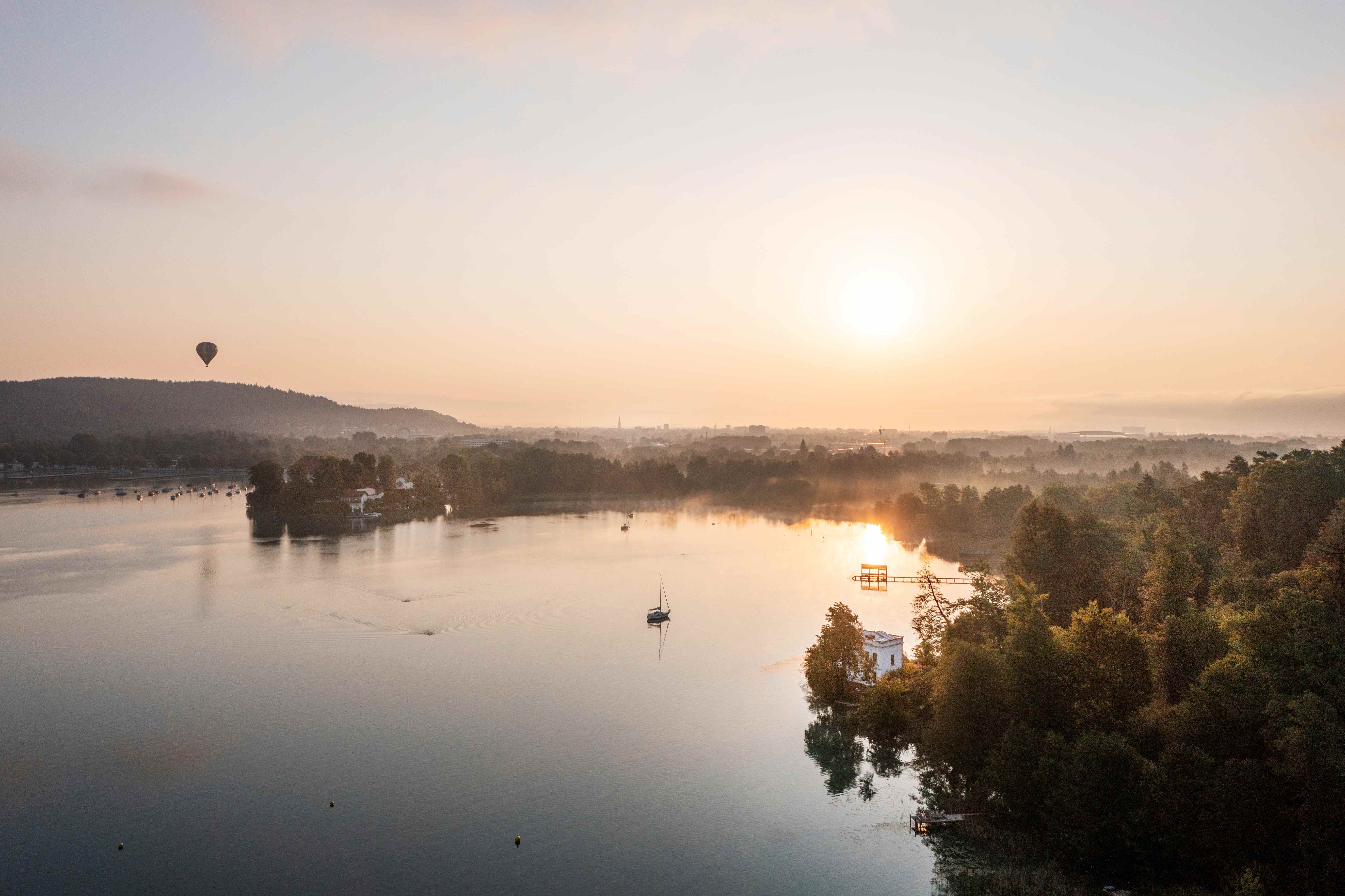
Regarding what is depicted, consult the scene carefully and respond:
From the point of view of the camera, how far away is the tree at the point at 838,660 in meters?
21.8

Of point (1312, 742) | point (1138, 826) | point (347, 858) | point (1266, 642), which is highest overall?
point (1266, 642)

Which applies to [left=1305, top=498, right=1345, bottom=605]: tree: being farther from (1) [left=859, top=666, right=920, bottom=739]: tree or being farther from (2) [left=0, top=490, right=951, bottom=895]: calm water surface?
(1) [left=859, top=666, right=920, bottom=739]: tree

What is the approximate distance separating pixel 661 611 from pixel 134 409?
5746 inches

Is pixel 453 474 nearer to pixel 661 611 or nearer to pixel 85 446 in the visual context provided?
pixel 661 611

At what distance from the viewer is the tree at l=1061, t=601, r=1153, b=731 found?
1468 centimetres

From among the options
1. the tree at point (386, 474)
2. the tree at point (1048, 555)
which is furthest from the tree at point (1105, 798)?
the tree at point (386, 474)

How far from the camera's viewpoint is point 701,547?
163 ft

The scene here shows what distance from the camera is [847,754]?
19.0 m

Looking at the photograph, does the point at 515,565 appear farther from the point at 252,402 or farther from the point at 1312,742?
the point at 252,402

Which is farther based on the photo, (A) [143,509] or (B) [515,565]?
(A) [143,509]

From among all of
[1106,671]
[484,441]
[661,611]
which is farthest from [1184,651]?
[484,441]

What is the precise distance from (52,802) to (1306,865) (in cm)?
2159

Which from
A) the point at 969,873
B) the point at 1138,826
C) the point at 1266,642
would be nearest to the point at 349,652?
the point at 969,873

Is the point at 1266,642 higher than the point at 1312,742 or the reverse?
higher
